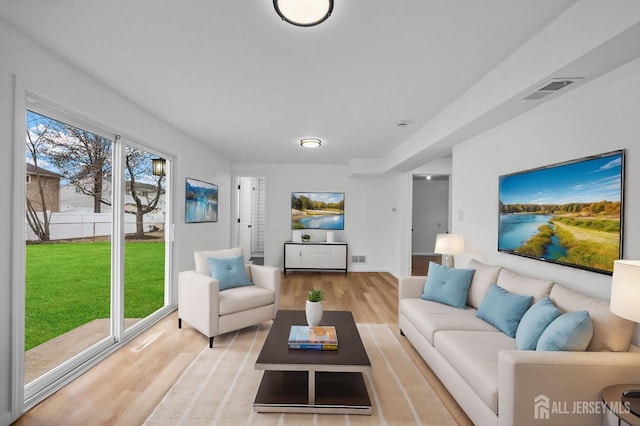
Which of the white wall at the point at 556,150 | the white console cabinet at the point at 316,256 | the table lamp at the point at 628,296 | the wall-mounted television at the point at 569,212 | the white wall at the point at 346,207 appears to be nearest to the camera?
the table lamp at the point at 628,296

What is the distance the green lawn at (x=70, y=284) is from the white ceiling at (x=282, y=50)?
4.90 ft

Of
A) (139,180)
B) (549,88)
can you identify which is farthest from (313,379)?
(139,180)

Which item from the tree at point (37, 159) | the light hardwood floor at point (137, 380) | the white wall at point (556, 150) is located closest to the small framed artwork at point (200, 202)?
the light hardwood floor at point (137, 380)

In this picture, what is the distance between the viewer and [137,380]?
2555mm

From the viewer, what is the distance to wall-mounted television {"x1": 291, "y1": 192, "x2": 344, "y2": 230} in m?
7.25

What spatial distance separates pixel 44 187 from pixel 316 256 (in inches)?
197

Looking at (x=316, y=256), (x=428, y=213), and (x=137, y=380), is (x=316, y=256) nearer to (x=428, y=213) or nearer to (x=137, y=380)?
(x=137, y=380)

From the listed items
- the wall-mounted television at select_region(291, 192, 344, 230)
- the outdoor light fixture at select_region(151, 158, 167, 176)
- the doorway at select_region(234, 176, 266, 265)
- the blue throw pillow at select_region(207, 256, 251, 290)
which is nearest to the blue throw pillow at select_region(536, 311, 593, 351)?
the blue throw pillow at select_region(207, 256, 251, 290)

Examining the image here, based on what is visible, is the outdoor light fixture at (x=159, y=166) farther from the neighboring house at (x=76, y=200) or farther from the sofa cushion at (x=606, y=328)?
the sofa cushion at (x=606, y=328)

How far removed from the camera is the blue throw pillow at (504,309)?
2.41m

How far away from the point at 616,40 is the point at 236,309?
3.42m

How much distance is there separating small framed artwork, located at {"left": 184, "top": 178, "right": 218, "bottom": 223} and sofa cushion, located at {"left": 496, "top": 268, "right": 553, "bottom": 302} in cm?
400

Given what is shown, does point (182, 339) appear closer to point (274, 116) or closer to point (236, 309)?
point (236, 309)

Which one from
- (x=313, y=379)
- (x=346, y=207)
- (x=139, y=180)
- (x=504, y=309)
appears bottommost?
(x=313, y=379)
